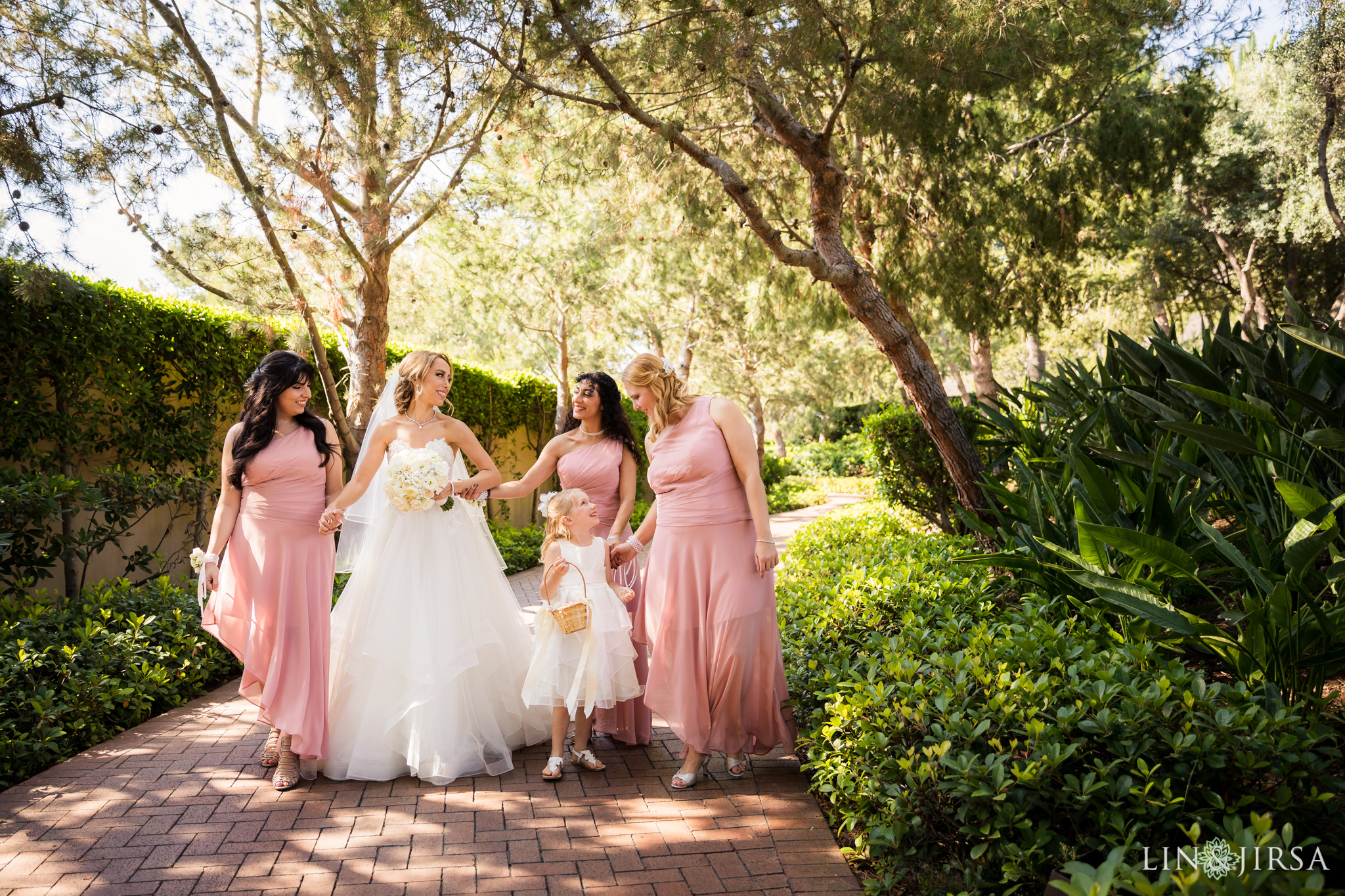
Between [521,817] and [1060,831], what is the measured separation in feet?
6.90

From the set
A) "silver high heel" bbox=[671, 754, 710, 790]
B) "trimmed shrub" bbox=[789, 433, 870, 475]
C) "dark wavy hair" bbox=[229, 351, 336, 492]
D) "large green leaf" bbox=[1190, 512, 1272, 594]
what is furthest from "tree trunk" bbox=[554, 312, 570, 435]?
"trimmed shrub" bbox=[789, 433, 870, 475]

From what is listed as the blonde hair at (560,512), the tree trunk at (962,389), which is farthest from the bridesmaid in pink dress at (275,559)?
the tree trunk at (962,389)

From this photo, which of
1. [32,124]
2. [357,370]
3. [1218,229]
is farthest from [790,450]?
[32,124]

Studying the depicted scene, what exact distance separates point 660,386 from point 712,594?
104cm

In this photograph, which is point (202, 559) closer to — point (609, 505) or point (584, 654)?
point (584, 654)

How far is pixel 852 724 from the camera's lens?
3246 mm

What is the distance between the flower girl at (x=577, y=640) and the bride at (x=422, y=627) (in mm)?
322

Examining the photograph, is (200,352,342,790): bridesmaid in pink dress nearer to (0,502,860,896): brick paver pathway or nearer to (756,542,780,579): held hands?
(0,502,860,896): brick paver pathway

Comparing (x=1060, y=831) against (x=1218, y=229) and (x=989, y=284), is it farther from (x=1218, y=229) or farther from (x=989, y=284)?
(x=1218, y=229)

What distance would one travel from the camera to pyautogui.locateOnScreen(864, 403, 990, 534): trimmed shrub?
9.65 metres

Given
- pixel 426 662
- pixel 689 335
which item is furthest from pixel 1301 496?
pixel 689 335

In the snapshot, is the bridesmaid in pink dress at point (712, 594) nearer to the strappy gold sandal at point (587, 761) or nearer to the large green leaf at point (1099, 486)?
the strappy gold sandal at point (587, 761)

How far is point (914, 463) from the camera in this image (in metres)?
9.86

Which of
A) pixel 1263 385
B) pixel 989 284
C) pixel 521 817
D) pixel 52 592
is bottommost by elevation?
pixel 521 817
